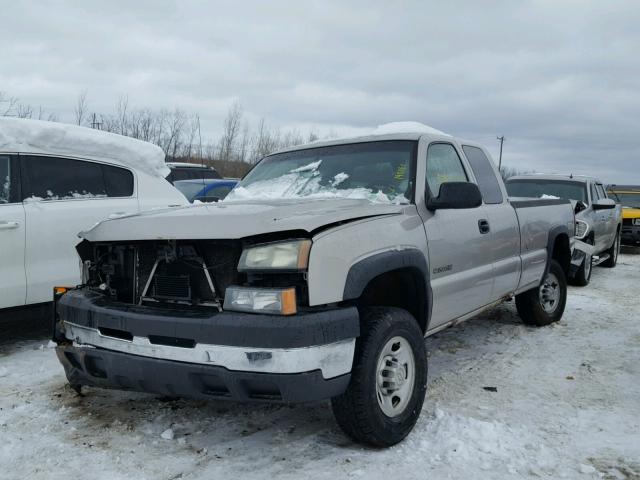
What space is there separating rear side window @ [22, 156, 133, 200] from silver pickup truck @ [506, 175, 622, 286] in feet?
21.1

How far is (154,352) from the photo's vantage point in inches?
114

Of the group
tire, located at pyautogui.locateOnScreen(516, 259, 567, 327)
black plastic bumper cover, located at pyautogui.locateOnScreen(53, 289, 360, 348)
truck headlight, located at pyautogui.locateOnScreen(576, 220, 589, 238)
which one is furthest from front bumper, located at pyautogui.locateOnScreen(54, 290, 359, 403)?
truck headlight, located at pyautogui.locateOnScreen(576, 220, 589, 238)

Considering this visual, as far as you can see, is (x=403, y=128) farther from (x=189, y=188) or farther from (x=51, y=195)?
(x=189, y=188)

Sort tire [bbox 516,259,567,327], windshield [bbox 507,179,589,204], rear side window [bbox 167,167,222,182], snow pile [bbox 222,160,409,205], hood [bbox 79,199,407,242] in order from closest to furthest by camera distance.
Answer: hood [bbox 79,199,407,242]
snow pile [bbox 222,160,409,205]
tire [bbox 516,259,567,327]
windshield [bbox 507,179,589,204]
rear side window [bbox 167,167,222,182]

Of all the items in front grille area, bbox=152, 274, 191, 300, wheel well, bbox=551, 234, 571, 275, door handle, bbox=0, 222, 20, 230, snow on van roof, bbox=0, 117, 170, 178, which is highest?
snow on van roof, bbox=0, 117, 170, 178

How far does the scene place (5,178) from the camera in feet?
15.5

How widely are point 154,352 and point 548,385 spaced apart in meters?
2.92

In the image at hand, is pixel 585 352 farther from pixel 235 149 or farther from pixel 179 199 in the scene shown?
pixel 235 149

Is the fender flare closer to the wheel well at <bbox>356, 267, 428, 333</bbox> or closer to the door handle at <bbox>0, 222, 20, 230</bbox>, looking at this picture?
the wheel well at <bbox>356, 267, 428, 333</bbox>

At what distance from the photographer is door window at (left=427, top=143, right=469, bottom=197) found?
4.11 metres

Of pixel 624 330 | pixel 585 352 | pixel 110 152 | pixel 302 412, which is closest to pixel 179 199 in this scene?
pixel 110 152

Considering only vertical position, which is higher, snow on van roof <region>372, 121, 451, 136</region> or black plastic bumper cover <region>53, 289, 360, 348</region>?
snow on van roof <region>372, 121, 451, 136</region>

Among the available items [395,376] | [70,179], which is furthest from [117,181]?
[395,376]

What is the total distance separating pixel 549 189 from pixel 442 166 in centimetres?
615
